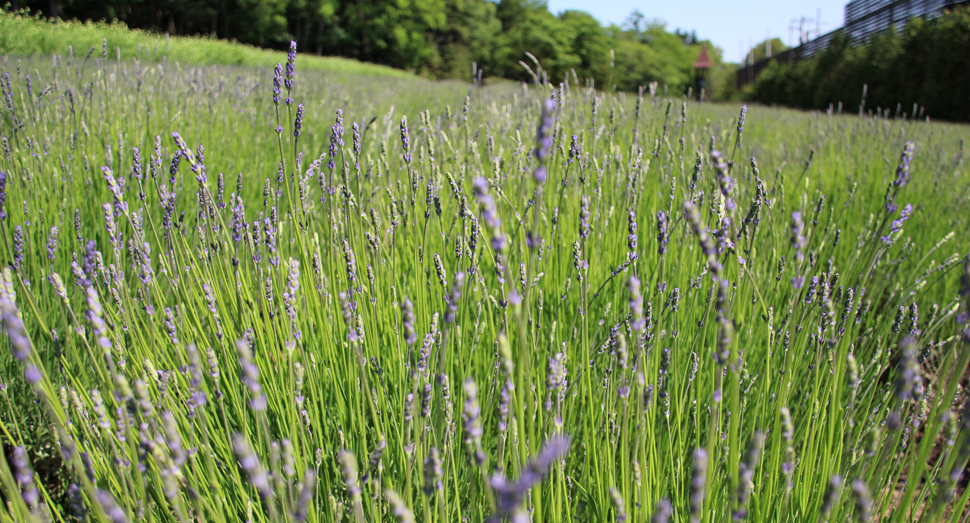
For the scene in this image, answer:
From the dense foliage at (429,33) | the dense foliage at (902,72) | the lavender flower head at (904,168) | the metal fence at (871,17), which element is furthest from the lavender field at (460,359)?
the dense foliage at (429,33)

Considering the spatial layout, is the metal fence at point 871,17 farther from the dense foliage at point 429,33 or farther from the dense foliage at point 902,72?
the dense foliage at point 429,33

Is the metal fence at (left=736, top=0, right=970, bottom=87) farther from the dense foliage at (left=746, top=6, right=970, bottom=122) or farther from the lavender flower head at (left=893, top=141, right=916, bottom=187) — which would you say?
the lavender flower head at (left=893, top=141, right=916, bottom=187)

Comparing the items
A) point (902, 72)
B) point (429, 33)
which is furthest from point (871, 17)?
point (429, 33)

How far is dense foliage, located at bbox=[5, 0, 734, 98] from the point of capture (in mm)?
32188

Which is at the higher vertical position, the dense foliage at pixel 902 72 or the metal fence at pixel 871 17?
the metal fence at pixel 871 17

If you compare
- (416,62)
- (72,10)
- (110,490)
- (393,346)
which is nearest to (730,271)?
(393,346)

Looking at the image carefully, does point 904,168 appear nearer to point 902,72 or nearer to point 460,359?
point 460,359

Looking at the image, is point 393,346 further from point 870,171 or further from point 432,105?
point 432,105

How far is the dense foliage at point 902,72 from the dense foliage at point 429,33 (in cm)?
864

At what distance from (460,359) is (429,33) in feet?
182

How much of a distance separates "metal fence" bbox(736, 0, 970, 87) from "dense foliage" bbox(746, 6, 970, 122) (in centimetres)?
79

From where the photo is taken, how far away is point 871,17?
64.6ft

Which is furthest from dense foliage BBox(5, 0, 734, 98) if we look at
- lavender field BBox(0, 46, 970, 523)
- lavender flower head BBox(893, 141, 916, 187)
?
lavender flower head BBox(893, 141, 916, 187)

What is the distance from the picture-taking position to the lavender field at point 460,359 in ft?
2.45
